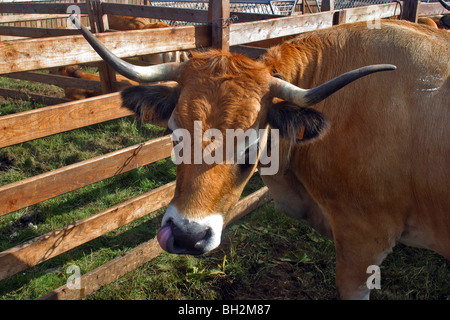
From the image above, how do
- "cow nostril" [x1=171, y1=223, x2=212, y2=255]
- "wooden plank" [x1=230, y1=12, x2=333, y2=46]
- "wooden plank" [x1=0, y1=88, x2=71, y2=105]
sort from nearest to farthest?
"cow nostril" [x1=171, y1=223, x2=212, y2=255] < "wooden plank" [x1=230, y1=12, x2=333, y2=46] < "wooden plank" [x1=0, y1=88, x2=71, y2=105]

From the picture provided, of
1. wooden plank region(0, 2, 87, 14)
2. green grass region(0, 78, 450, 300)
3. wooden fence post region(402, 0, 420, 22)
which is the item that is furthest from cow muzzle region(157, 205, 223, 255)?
wooden plank region(0, 2, 87, 14)

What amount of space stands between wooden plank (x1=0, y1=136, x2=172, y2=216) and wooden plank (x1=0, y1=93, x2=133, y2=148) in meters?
0.37

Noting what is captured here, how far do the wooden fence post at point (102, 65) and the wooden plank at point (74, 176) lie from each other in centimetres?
290

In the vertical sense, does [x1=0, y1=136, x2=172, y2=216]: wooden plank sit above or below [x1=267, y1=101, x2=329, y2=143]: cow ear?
below

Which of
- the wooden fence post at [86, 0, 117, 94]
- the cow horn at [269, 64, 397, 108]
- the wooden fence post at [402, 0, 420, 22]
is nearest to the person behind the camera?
the cow horn at [269, 64, 397, 108]

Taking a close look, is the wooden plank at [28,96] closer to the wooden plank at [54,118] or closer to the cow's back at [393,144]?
the wooden plank at [54,118]

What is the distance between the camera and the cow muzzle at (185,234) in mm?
2078

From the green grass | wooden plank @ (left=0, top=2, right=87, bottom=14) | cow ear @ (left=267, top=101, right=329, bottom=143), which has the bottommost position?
the green grass

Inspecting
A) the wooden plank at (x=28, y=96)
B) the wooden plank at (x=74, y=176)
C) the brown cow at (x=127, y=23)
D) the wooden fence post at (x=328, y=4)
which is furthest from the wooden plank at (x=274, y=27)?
the brown cow at (x=127, y=23)

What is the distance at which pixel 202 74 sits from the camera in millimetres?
2369

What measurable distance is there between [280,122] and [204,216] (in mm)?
753

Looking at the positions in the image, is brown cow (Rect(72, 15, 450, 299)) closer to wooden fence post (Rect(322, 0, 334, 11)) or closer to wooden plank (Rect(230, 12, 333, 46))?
wooden plank (Rect(230, 12, 333, 46))

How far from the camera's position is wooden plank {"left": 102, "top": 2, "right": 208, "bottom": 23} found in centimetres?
446
